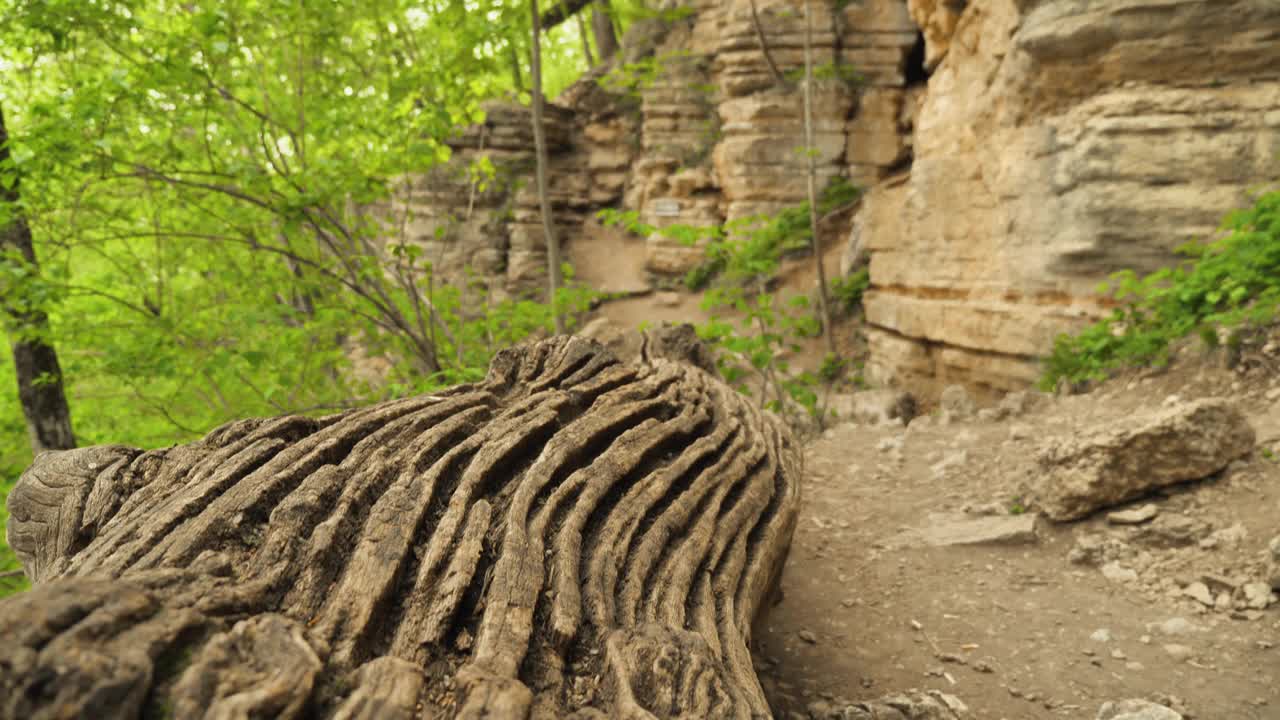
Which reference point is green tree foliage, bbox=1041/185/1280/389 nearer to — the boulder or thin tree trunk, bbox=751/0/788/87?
the boulder

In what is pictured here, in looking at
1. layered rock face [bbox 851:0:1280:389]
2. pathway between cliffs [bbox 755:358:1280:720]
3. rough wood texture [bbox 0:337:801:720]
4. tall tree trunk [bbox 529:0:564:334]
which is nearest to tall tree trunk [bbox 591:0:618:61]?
layered rock face [bbox 851:0:1280:389]

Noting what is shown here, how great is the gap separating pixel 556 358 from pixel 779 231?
233 inches

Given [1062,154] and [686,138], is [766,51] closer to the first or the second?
[686,138]

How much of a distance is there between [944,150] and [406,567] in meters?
8.87

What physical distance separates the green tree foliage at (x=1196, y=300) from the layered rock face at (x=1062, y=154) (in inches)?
21.7

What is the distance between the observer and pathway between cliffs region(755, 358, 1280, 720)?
8.57ft

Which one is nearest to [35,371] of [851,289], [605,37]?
[851,289]

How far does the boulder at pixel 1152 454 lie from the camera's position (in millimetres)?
3635

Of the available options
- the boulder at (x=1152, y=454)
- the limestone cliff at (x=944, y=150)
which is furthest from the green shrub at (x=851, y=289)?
the boulder at (x=1152, y=454)

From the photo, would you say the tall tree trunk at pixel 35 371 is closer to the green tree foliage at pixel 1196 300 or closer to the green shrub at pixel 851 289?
the green tree foliage at pixel 1196 300

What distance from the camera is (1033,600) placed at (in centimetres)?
329

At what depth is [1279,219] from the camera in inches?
194

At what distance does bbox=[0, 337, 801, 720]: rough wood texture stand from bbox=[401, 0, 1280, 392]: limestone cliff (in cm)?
491

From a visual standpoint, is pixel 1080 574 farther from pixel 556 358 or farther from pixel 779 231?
pixel 779 231
